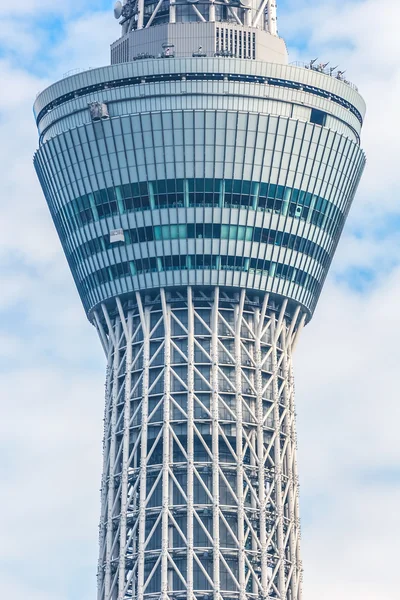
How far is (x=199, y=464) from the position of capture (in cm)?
19225

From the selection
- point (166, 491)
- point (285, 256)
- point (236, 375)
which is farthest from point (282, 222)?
point (166, 491)

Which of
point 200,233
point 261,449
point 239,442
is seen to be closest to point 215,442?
point 239,442

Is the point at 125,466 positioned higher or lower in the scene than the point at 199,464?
higher

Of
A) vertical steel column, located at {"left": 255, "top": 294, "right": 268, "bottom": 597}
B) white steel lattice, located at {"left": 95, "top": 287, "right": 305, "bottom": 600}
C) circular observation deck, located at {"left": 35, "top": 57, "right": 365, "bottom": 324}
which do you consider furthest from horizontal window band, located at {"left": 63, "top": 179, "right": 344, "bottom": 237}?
vertical steel column, located at {"left": 255, "top": 294, "right": 268, "bottom": 597}

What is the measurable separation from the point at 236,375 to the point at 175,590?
22.6 meters

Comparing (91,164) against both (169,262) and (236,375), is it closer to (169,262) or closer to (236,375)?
(169,262)

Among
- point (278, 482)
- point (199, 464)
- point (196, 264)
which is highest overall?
point (196, 264)

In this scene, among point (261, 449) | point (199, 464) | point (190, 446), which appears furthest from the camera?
point (261, 449)

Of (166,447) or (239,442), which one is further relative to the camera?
(239,442)

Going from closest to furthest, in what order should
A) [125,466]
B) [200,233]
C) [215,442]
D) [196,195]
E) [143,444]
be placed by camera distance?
[215,442] → [143,444] → [125,466] → [196,195] → [200,233]

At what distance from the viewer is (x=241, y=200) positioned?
19675 cm

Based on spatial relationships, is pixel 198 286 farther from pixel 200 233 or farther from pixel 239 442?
pixel 239 442

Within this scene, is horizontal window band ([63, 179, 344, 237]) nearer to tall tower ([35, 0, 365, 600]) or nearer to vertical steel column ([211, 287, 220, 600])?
tall tower ([35, 0, 365, 600])

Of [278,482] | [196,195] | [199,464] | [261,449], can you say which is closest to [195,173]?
[196,195]
